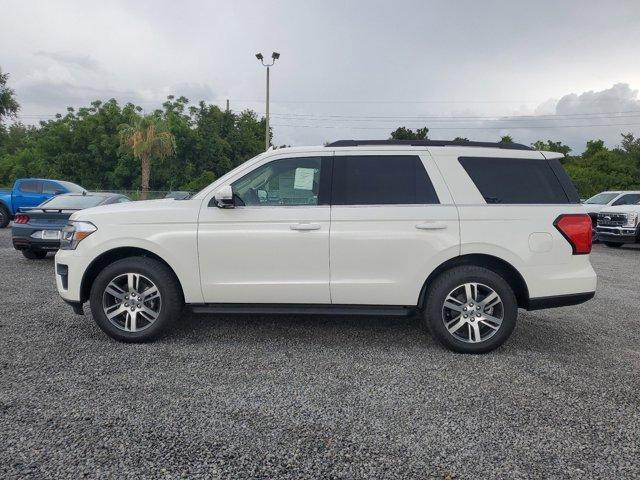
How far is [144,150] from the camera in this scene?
134ft

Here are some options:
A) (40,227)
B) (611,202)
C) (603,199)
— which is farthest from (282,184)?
(603,199)

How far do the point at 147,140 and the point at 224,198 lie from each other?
40345 mm

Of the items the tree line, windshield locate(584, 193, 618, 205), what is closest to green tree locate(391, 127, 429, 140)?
the tree line

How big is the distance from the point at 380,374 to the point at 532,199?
6.86 feet

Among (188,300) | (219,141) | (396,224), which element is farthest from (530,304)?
(219,141)

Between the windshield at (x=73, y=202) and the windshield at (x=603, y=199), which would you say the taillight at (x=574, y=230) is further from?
the windshield at (x=603, y=199)

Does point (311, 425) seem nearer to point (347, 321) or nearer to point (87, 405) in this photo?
point (87, 405)

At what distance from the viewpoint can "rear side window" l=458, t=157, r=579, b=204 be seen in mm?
4148

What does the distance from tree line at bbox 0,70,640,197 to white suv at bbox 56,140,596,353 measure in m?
38.1

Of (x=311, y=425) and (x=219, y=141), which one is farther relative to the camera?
(x=219, y=141)

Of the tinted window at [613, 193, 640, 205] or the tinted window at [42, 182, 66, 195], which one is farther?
the tinted window at [613, 193, 640, 205]

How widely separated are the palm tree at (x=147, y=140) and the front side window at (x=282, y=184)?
3930 centimetres

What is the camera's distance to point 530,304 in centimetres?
409

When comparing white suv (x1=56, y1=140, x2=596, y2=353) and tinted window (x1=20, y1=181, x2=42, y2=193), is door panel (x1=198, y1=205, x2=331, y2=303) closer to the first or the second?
white suv (x1=56, y1=140, x2=596, y2=353)
